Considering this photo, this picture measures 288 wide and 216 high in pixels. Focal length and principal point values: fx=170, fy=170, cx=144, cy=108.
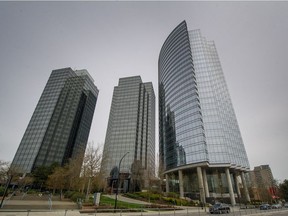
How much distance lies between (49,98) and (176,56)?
339 ft

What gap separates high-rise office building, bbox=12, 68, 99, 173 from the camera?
109644 millimetres

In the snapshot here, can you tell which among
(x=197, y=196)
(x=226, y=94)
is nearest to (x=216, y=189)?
(x=197, y=196)

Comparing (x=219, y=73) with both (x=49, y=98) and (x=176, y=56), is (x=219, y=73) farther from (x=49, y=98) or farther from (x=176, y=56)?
(x=49, y=98)

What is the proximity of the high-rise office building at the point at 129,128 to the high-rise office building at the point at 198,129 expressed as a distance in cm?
2529

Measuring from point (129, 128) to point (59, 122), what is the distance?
179 feet

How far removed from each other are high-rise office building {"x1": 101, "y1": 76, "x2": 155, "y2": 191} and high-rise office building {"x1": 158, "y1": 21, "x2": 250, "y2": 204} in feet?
83.0

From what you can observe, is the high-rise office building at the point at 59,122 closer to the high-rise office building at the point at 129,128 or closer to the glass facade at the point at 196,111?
the high-rise office building at the point at 129,128

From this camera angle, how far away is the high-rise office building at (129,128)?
331 ft

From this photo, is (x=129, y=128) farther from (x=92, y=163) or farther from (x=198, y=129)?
(x=92, y=163)

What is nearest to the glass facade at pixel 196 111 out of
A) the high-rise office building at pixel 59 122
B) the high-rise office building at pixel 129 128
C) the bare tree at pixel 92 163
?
the high-rise office building at pixel 129 128

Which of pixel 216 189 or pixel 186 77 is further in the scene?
pixel 186 77

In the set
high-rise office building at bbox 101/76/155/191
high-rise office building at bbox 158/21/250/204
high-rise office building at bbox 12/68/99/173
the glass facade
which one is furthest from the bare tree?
high-rise office building at bbox 12/68/99/173

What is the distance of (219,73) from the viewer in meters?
86.6

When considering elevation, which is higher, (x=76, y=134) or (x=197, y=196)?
(x=76, y=134)
